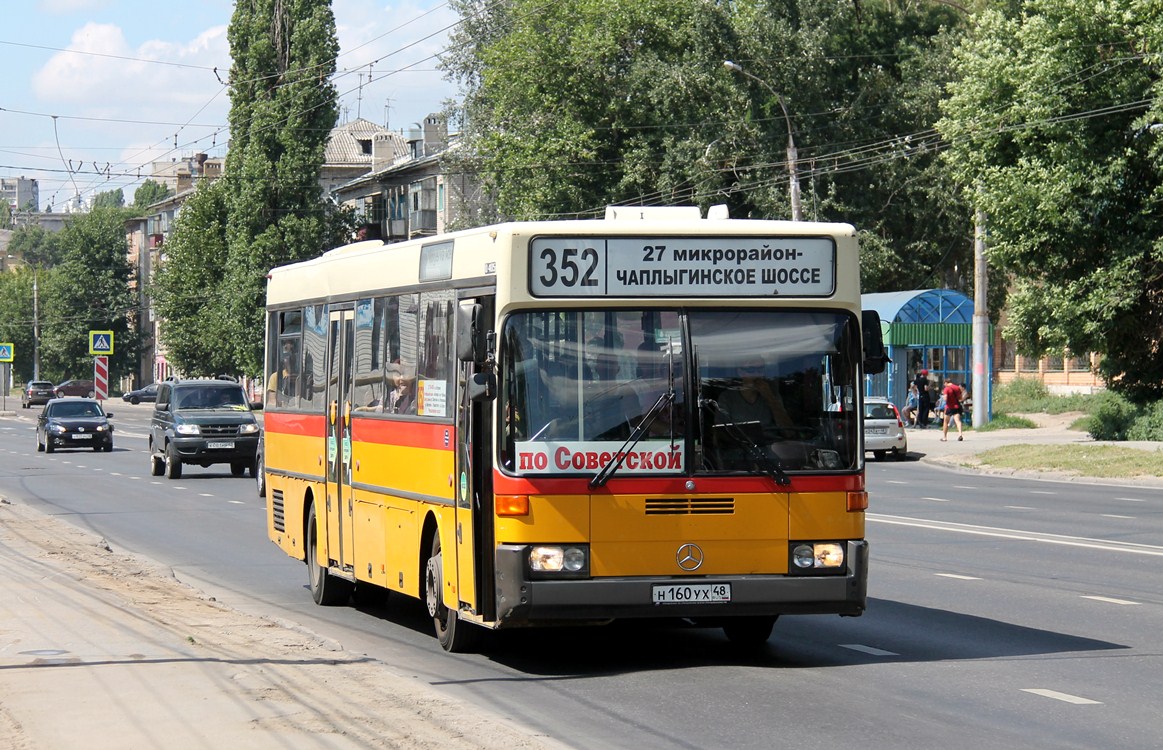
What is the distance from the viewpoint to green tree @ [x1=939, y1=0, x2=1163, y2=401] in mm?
37531

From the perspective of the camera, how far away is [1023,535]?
1936cm

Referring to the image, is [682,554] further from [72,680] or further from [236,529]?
[236,529]

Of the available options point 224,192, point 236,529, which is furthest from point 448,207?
point 236,529

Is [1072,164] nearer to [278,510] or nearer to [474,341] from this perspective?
[278,510]

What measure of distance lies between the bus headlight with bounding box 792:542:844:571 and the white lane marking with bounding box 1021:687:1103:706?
1323 millimetres

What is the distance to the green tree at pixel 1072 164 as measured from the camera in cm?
3753

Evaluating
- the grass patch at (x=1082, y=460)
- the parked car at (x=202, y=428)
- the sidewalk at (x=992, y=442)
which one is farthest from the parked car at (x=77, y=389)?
the grass patch at (x=1082, y=460)

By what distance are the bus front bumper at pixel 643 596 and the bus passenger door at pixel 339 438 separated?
3.56 m

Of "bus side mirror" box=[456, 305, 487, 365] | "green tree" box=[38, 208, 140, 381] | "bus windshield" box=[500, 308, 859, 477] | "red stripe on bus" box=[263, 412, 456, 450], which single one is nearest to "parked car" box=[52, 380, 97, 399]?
"green tree" box=[38, 208, 140, 381]

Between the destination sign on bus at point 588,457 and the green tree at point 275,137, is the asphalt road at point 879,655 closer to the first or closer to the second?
the destination sign on bus at point 588,457

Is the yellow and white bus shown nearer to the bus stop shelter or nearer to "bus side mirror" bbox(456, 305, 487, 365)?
"bus side mirror" bbox(456, 305, 487, 365)

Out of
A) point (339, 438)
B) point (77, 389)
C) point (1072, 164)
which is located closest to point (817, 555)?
point (339, 438)

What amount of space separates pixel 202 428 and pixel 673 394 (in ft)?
83.4

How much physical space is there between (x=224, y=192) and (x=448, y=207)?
48.2 ft
